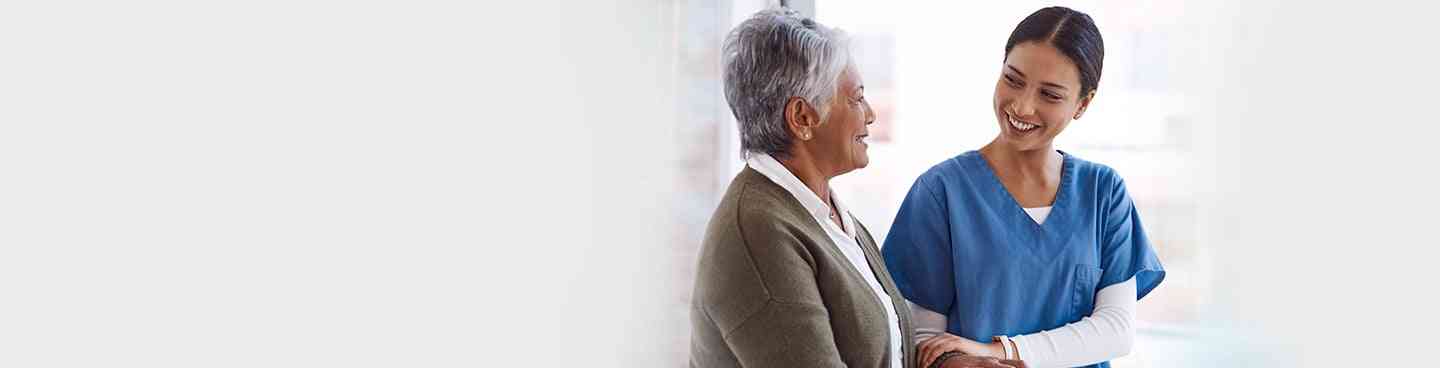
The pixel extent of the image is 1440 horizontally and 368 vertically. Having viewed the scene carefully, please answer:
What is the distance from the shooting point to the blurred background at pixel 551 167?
80 centimetres

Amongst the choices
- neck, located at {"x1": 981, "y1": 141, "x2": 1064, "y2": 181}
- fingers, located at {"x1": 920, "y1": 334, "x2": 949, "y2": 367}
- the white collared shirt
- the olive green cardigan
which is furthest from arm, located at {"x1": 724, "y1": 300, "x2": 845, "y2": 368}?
neck, located at {"x1": 981, "y1": 141, "x2": 1064, "y2": 181}

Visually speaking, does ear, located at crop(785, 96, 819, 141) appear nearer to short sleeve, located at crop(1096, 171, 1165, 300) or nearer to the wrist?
the wrist

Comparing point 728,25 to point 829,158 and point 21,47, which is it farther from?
point 21,47

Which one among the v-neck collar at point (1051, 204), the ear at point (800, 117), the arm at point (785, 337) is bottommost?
the arm at point (785, 337)

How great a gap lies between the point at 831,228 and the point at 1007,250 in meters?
0.30

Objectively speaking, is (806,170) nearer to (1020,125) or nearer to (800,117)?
(800,117)

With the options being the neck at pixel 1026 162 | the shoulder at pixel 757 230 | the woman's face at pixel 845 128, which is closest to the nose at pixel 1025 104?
the neck at pixel 1026 162

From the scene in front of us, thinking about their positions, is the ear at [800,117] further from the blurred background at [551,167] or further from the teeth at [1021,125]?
the teeth at [1021,125]

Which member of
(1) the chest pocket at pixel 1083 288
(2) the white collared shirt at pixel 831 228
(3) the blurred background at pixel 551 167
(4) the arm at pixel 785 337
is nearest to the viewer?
(3) the blurred background at pixel 551 167

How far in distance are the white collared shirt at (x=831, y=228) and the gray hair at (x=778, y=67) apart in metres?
0.03

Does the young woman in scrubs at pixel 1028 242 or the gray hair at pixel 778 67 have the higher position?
the gray hair at pixel 778 67

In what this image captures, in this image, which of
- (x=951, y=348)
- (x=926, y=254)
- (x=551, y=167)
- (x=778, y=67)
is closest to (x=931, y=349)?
(x=951, y=348)

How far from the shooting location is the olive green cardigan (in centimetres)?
116

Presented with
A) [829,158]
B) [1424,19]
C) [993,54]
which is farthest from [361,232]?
[1424,19]
